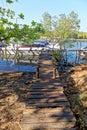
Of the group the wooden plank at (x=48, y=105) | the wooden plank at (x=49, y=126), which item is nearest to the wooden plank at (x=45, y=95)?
the wooden plank at (x=48, y=105)

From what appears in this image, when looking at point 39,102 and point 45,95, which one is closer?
point 39,102

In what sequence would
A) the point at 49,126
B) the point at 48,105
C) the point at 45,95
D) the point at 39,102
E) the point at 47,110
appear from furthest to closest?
the point at 45,95 < the point at 39,102 < the point at 48,105 < the point at 47,110 < the point at 49,126

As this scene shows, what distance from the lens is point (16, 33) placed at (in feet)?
33.8

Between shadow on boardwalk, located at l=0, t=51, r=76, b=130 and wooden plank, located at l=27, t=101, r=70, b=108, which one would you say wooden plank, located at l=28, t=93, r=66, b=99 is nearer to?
shadow on boardwalk, located at l=0, t=51, r=76, b=130

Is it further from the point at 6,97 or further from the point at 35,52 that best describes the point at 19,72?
the point at 35,52

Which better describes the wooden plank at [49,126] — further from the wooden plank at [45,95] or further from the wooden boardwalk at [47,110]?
the wooden plank at [45,95]

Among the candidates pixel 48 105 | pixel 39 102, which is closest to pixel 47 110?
pixel 48 105

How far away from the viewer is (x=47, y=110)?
324 inches

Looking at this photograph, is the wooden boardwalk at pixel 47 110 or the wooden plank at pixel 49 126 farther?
the wooden boardwalk at pixel 47 110

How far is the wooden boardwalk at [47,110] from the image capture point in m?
7.11

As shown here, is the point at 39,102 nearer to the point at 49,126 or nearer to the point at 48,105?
the point at 48,105

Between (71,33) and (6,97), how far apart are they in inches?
976

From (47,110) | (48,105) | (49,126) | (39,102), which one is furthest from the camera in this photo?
(39,102)

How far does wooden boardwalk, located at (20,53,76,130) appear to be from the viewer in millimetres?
7105
